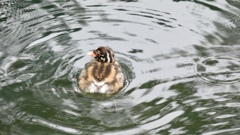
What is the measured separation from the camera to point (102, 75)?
6.51 metres

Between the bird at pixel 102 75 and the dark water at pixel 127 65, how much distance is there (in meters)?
0.12

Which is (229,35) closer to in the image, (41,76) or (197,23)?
(197,23)

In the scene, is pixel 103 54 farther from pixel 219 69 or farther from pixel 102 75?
pixel 219 69

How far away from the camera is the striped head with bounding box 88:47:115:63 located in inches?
270

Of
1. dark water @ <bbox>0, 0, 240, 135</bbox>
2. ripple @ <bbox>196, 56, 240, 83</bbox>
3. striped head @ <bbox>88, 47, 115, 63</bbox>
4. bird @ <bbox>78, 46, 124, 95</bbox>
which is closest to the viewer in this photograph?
dark water @ <bbox>0, 0, 240, 135</bbox>

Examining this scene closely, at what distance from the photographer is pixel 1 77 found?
6660 millimetres

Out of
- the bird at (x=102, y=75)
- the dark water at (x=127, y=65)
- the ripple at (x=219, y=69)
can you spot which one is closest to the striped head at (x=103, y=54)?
the bird at (x=102, y=75)

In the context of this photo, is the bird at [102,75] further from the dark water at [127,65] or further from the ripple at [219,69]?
the ripple at [219,69]

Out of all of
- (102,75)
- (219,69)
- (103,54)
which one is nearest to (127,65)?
(103,54)

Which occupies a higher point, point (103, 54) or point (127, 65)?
point (103, 54)

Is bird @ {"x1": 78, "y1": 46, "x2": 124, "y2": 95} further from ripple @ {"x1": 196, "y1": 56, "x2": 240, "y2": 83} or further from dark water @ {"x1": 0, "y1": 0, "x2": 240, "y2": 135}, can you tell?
ripple @ {"x1": 196, "y1": 56, "x2": 240, "y2": 83}

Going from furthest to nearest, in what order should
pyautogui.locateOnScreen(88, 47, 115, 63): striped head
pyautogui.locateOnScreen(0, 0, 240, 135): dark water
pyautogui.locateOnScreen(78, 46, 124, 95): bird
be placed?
pyautogui.locateOnScreen(88, 47, 115, 63): striped head → pyautogui.locateOnScreen(78, 46, 124, 95): bird → pyautogui.locateOnScreen(0, 0, 240, 135): dark water

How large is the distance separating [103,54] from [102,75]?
1.50 feet

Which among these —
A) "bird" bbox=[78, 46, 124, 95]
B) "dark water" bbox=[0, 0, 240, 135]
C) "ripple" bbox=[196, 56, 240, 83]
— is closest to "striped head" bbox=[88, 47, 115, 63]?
"bird" bbox=[78, 46, 124, 95]
